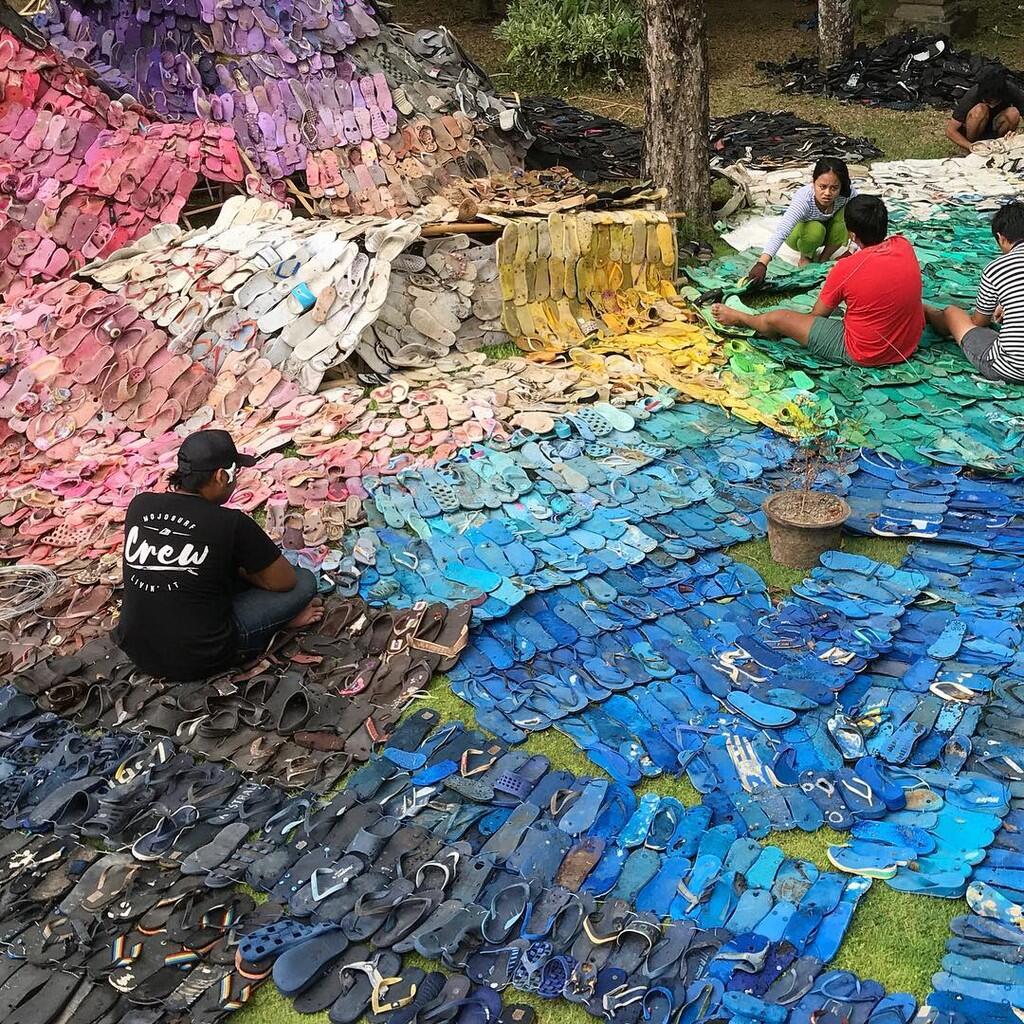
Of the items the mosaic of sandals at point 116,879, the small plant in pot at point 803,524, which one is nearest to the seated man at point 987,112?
the small plant in pot at point 803,524

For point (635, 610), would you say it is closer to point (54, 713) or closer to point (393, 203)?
point (54, 713)

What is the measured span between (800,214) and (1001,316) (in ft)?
5.62

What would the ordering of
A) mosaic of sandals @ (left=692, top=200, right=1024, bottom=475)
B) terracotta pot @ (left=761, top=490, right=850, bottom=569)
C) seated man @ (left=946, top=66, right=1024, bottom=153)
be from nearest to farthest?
terracotta pot @ (left=761, top=490, right=850, bottom=569) < mosaic of sandals @ (left=692, top=200, right=1024, bottom=475) < seated man @ (left=946, top=66, right=1024, bottom=153)

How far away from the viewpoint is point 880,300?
5527 millimetres

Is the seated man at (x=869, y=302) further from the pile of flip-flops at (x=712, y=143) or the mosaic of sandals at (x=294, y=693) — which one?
the pile of flip-flops at (x=712, y=143)

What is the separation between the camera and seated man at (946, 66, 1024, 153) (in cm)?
949

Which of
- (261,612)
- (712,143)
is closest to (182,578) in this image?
(261,612)

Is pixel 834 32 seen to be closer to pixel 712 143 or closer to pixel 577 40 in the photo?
pixel 577 40

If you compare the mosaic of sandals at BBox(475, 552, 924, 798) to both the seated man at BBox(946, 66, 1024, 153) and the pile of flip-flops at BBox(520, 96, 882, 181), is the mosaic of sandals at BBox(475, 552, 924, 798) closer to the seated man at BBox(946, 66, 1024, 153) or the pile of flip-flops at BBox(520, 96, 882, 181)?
the pile of flip-flops at BBox(520, 96, 882, 181)

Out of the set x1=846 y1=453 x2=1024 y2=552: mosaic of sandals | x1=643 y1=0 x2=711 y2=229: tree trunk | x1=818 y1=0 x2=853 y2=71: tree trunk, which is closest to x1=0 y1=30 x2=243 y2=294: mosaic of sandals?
x1=643 y1=0 x2=711 y2=229: tree trunk

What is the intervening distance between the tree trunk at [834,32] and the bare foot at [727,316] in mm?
7765

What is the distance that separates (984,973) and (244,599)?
8.78ft

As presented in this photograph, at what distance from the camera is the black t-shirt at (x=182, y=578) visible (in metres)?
3.74

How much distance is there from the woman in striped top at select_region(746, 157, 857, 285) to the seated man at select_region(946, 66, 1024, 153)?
3365mm
